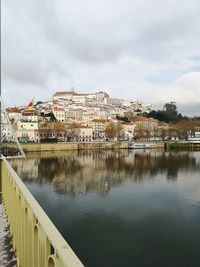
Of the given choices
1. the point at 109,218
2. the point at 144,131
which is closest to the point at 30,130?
the point at 144,131

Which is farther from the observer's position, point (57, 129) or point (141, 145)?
point (57, 129)

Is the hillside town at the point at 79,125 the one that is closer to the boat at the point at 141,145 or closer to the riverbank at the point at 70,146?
the riverbank at the point at 70,146

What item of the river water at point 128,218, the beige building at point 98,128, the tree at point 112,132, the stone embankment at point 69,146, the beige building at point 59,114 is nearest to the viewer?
the river water at point 128,218

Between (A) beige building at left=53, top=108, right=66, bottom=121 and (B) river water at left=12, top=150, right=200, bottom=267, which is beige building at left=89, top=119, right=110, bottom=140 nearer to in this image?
(A) beige building at left=53, top=108, right=66, bottom=121

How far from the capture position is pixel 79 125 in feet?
227

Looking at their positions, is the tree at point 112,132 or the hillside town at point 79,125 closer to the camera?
the hillside town at point 79,125

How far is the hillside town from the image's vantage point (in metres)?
59.9

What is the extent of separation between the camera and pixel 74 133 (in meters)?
64.2

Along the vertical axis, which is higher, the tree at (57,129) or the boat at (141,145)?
the tree at (57,129)

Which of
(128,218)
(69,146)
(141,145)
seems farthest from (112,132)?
(128,218)

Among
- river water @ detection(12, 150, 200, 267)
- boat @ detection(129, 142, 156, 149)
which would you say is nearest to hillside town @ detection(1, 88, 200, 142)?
boat @ detection(129, 142, 156, 149)

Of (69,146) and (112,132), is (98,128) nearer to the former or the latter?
(112,132)

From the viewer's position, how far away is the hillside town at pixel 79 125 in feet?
196

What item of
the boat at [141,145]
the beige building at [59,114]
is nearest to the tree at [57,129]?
the boat at [141,145]
